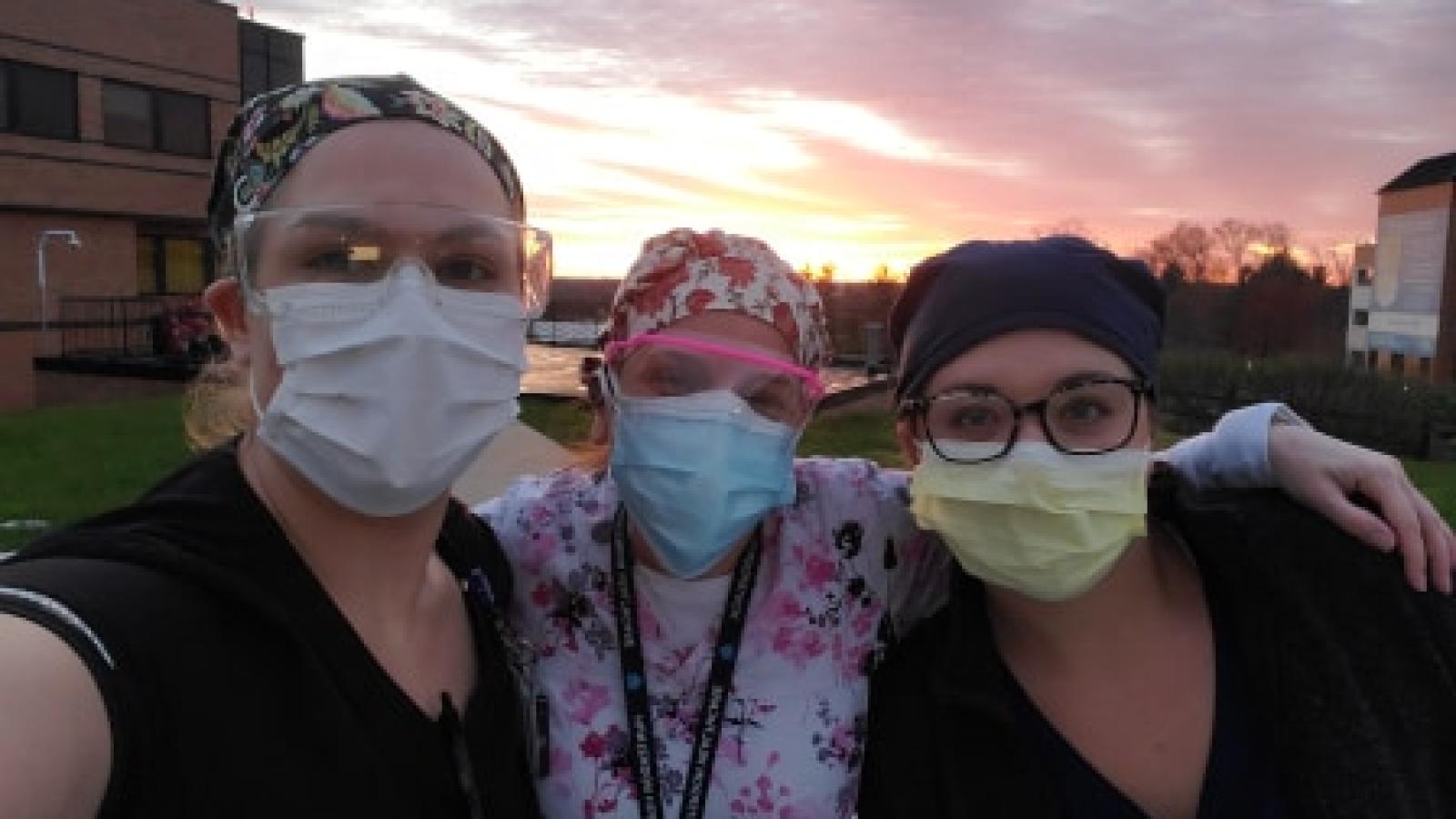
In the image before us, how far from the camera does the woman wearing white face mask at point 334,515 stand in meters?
1.43

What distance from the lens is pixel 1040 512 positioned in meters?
2.14

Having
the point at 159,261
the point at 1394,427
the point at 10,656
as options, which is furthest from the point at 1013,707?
the point at 159,261

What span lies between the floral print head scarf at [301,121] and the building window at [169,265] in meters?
28.5

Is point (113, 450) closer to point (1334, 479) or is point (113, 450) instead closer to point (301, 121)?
point (301, 121)

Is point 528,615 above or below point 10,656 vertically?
below

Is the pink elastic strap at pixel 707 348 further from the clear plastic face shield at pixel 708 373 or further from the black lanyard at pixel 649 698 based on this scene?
the black lanyard at pixel 649 698

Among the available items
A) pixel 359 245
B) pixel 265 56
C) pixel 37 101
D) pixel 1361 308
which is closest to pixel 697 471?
pixel 359 245

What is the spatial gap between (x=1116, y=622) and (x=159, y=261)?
1204 inches

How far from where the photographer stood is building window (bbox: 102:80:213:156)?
2661cm

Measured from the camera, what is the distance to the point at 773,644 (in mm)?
2197

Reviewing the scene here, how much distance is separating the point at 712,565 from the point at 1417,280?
3851cm

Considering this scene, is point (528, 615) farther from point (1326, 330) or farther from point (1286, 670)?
point (1326, 330)

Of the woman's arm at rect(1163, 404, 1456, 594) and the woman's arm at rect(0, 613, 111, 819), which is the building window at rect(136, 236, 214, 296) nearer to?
the woman's arm at rect(1163, 404, 1456, 594)

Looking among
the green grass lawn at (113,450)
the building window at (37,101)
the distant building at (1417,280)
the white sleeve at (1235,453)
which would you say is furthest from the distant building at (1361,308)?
the white sleeve at (1235,453)
